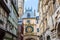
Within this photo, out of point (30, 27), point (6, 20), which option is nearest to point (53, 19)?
point (6, 20)

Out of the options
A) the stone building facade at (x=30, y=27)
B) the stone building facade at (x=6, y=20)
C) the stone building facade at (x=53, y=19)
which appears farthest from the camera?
the stone building facade at (x=30, y=27)

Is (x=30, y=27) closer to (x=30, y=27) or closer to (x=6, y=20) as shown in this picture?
(x=30, y=27)

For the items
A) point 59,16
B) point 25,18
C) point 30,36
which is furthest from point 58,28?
point 25,18

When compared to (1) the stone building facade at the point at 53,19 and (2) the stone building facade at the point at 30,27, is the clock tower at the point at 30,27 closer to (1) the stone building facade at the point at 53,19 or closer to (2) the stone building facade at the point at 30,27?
(2) the stone building facade at the point at 30,27

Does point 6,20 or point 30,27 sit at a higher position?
point 6,20

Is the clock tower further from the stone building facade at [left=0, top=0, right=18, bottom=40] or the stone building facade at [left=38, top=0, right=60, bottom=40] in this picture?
the stone building facade at [left=38, top=0, right=60, bottom=40]

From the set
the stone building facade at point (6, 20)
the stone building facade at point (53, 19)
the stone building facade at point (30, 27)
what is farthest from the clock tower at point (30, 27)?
the stone building facade at point (53, 19)

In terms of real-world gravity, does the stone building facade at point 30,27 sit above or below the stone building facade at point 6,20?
below

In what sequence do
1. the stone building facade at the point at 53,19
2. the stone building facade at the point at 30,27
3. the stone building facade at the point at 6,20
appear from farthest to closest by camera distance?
the stone building facade at the point at 30,27
the stone building facade at the point at 6,20
the stone building facade at the point at 53,19

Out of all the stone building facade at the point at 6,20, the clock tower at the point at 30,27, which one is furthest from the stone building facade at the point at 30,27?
the stone building facade at the point at 6,20

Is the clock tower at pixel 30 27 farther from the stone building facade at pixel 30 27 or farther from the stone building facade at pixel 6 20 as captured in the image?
the stone building facade at pixel 6 20

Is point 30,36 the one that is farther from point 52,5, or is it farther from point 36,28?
point 52,5

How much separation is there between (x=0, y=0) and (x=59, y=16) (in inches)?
147

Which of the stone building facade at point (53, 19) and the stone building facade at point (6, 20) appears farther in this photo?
the stone building facade at point (6, 20)
